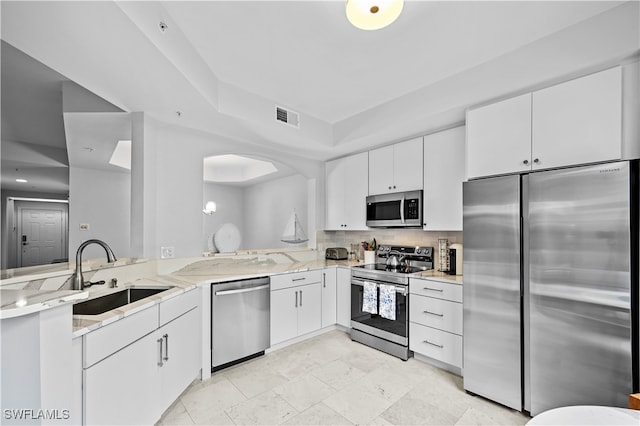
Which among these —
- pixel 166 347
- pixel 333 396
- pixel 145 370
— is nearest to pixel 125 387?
pixel 145 370

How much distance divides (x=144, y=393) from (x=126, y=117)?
2.17 meters

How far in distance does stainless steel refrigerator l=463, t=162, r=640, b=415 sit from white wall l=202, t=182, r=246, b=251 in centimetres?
531

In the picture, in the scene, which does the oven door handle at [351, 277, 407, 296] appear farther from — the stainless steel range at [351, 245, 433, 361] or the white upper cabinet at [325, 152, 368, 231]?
the white upper cabinet at [325, 152, 368, 231]

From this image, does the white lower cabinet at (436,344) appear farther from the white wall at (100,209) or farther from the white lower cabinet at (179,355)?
the white wall at (100,209)

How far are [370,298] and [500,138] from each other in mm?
1983

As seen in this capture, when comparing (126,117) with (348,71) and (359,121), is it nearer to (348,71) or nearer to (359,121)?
(348,71)

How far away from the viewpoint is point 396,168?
3430 millimetres

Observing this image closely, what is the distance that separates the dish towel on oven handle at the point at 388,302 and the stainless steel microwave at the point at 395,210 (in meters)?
0.74

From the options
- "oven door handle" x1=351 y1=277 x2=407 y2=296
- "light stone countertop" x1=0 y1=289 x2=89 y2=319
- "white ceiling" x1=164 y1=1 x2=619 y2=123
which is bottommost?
"oven door handle" x1=351 y1=277 x2=407 y2=296

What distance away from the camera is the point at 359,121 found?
3332 mm

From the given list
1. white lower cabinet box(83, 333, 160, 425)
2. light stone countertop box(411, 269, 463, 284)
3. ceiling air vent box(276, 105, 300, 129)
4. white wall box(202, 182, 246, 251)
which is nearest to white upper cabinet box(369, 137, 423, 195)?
light stone countertop box(411, 269, 463, 284)

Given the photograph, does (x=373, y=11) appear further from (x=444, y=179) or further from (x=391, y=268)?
(x=391, y=268)

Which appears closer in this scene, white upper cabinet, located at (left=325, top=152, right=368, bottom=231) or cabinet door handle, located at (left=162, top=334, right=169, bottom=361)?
cabinet door handle, located at (left=162, top=334, right=169, bottom=361)

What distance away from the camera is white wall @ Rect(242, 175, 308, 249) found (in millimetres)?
5594
